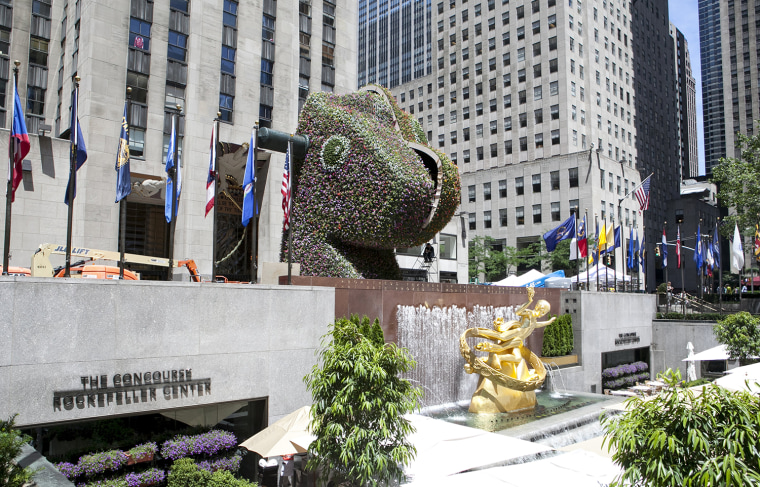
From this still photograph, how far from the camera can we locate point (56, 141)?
26859mm

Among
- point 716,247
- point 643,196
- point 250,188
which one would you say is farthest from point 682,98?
point 250,188

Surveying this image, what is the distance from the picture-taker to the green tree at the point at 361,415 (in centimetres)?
941

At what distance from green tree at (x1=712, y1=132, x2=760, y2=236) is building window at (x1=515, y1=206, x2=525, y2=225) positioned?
22.2 m

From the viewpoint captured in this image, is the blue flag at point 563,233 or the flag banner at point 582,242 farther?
the flag banner at point 582,242

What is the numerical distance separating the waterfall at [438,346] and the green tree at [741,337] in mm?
11639

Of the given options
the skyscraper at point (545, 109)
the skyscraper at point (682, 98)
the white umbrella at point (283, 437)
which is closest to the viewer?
the white umbrella at point (283, 437)

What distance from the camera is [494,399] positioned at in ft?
56.1

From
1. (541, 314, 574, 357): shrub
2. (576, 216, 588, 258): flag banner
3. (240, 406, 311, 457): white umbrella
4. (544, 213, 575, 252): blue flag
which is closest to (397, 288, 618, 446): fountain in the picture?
(541, 314, 574, 357): shrub

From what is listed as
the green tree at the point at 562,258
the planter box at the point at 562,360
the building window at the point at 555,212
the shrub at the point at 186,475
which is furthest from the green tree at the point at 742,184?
the shrub at the point at 186,475

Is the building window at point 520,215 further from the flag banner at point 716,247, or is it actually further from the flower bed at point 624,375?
the flower bed at point 624,375

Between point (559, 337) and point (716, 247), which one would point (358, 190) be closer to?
point (559, 337)

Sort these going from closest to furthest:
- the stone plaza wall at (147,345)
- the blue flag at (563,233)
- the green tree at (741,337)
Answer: the stone plaza wall at (147,345) → the green tree at (741,337) → the blue flag at (563,233)

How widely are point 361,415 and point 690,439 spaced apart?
538 cm

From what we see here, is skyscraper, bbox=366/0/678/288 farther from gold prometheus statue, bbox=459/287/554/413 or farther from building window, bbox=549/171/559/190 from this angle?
gold prometheus statue, bbox=459/287/554/413
